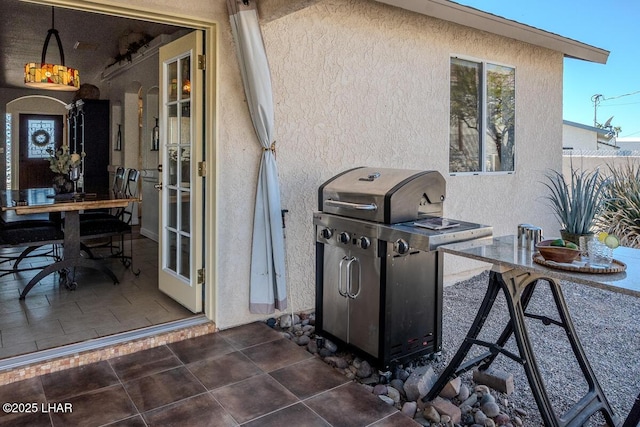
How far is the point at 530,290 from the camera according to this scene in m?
2.75

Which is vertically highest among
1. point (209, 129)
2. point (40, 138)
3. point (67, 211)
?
point (40, 138)

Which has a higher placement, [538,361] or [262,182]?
[262,182]

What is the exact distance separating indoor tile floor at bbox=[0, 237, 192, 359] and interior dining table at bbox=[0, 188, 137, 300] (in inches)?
5.6

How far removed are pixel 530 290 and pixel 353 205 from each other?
1.18 metres

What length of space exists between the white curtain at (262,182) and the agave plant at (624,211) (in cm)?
479

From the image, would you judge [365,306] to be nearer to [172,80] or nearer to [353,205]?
[353,205]

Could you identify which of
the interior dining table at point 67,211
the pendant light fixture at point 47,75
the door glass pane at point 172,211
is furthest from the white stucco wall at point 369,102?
the pendant light fixture at point 47,75

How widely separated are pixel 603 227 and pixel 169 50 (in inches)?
232

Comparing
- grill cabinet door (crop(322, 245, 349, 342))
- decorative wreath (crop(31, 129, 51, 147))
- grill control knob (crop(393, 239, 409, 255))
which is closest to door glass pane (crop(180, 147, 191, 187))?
grill cabinet door (crop(322, 245, 349, 342))

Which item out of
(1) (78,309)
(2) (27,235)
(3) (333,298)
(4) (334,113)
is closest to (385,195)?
(3) (333,298)

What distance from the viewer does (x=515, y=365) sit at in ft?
10.6

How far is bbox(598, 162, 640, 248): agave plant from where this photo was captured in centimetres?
613

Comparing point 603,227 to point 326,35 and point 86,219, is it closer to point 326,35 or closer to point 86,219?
point 326,35

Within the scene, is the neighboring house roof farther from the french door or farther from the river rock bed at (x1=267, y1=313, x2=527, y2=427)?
the river rock bed at (x1=267, y1=313, x2=527, y2=427)
